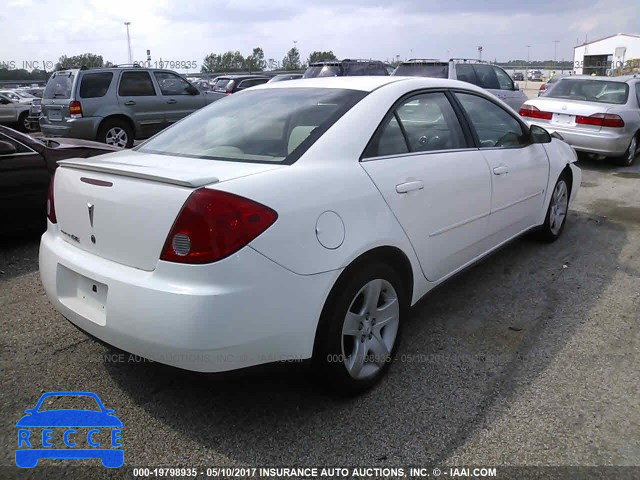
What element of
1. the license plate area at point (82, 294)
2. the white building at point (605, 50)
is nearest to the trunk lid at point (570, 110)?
the license plate area at point (82, 294)

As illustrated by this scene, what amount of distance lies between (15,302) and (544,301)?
153 inches

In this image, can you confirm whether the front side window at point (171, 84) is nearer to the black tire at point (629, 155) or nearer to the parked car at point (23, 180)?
the parked car at point (23, 180)

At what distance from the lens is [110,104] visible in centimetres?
1027

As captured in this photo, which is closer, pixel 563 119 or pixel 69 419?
pixel 69 419

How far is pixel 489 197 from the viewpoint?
366cm

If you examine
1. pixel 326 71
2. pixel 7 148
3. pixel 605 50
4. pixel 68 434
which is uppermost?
pixel 605 50

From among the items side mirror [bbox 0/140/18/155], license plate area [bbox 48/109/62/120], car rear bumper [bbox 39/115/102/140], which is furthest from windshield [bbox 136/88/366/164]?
license plate area [bbox 48/109/62/120]

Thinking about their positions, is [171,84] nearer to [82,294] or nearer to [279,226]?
[82,294]

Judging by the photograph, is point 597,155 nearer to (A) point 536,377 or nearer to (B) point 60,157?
(A) point 536,377

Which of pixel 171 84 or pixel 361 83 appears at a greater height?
pixel 171 84

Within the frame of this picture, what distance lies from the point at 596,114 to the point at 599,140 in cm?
42

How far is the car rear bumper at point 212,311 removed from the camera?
2.08 metres

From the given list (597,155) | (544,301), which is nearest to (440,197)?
(544,301)

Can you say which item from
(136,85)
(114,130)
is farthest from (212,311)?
(136,85)
